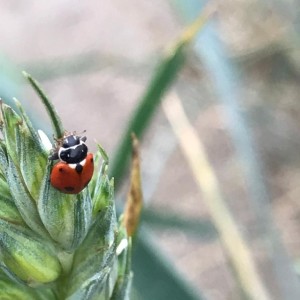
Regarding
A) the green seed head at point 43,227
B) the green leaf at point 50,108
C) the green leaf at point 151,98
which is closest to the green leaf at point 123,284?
the green seed head at point 43,227

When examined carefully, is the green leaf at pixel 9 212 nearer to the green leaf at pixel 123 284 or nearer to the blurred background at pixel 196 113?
the green leaf at pixel 123 284

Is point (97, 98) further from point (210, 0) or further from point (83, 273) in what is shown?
point (83, 273)

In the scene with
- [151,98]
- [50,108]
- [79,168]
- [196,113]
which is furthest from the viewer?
[196,113]

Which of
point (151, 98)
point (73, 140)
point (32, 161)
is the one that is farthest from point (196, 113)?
point (32, 161)

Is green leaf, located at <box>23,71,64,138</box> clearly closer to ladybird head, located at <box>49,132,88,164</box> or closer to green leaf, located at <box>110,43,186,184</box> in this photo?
ladybird head, located at <box>49,132,88,164</box>

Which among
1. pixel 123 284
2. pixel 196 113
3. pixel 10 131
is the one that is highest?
pixel 10 131

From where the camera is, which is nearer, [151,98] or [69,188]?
[69,188]

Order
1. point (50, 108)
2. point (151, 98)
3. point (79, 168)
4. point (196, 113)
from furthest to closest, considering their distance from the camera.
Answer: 1. point (196, 113)
2. point (151, 98)
3. point (79, 168)
4. point (50, 108)

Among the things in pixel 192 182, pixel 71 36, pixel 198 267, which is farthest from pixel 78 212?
pixel 71 36

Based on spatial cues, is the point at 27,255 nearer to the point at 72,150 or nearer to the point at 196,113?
the point at 72,150
